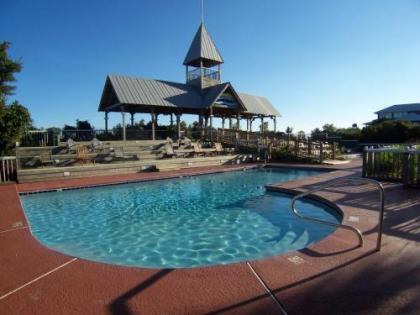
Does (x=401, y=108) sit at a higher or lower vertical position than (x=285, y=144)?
higher

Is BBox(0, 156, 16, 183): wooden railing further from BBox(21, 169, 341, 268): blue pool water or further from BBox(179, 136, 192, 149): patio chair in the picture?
BBox(179, 136, 192, 149): patio chair

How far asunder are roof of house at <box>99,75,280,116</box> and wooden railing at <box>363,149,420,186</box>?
14719mm

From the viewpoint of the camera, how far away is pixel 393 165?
9695mm

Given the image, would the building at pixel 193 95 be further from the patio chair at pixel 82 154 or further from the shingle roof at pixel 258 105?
the patio chair at pixel 82 154

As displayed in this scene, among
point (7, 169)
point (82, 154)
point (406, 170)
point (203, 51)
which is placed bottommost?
point (7, 169)

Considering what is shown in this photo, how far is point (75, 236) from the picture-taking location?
250 inches

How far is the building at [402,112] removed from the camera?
63.0m

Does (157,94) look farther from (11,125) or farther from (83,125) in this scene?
(11,125)

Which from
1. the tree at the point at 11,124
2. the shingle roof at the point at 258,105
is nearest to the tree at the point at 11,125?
the tree at the point at 11,124

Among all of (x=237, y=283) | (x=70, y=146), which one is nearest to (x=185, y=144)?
(x=70, y=146)

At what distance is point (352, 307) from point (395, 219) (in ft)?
11.8

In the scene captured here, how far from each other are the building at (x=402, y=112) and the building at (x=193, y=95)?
156 feet

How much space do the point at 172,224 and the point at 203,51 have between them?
22224 mm

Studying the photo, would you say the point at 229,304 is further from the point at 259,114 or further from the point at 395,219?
the point at 259,114
